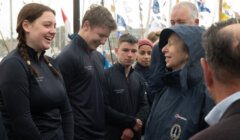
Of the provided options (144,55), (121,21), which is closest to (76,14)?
(121,21)

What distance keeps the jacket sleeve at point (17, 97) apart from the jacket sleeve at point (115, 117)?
60.1 inches

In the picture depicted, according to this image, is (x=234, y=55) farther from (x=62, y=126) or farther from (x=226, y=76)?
(x=62, y=126)

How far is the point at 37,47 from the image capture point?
11.0 ft

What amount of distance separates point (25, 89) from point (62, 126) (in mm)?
621

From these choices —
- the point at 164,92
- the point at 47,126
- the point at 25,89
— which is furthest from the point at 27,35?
the point at 164,92

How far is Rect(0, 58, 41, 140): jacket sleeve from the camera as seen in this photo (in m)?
3.11

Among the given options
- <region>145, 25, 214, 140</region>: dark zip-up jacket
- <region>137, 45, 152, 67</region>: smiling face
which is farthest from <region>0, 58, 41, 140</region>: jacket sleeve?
<region>137, 45, 152, 67</region>: smiling face

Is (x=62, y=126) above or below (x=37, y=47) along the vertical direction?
below

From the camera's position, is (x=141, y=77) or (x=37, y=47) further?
(x=141, y=77)

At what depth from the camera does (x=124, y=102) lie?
4.75 m

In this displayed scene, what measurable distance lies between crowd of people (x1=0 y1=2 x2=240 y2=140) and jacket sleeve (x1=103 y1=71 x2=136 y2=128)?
0.03 feet

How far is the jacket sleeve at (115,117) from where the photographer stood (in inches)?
183

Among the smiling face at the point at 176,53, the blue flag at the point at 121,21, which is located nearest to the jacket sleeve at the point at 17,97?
the smiling face at the point at 176,53

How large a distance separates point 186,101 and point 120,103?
1827 millimetres
